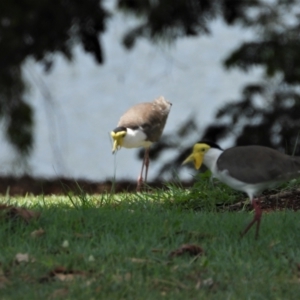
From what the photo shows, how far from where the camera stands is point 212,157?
19.9ft

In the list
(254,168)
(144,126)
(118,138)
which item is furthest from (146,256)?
(144,126)

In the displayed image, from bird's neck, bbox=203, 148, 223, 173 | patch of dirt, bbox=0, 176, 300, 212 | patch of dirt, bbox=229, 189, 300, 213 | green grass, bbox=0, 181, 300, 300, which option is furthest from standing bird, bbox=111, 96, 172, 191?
bird's neck, bbox=203, 148, 223, 173

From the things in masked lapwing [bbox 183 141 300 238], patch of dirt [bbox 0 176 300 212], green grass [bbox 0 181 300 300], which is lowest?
patch of dirt [bbox 0 176 300 212]

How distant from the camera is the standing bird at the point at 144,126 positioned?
37.8 ft

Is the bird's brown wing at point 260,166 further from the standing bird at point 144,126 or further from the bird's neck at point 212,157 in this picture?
the standing bird at point 144,126

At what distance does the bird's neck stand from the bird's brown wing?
134 millimetres

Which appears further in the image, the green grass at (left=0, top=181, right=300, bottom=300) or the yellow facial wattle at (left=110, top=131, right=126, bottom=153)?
the yellow facial wattle at (left=110, top=131, right=126, bottom=153)

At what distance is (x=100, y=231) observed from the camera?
594 cm

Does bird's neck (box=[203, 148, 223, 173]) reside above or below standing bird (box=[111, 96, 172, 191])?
above

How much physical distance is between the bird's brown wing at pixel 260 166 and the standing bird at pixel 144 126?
5555 millimetres

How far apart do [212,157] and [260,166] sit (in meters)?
0.43

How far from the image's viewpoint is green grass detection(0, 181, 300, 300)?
4707 millimetres

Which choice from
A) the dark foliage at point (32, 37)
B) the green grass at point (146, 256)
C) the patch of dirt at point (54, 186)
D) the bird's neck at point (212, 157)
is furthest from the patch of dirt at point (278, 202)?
the dark foliage at point (32, 37)

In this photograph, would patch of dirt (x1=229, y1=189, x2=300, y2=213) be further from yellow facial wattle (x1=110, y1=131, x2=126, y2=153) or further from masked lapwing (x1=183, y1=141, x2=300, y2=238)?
yellow facial wattle (x1=110, y1=131, x2=126, y2=153)
